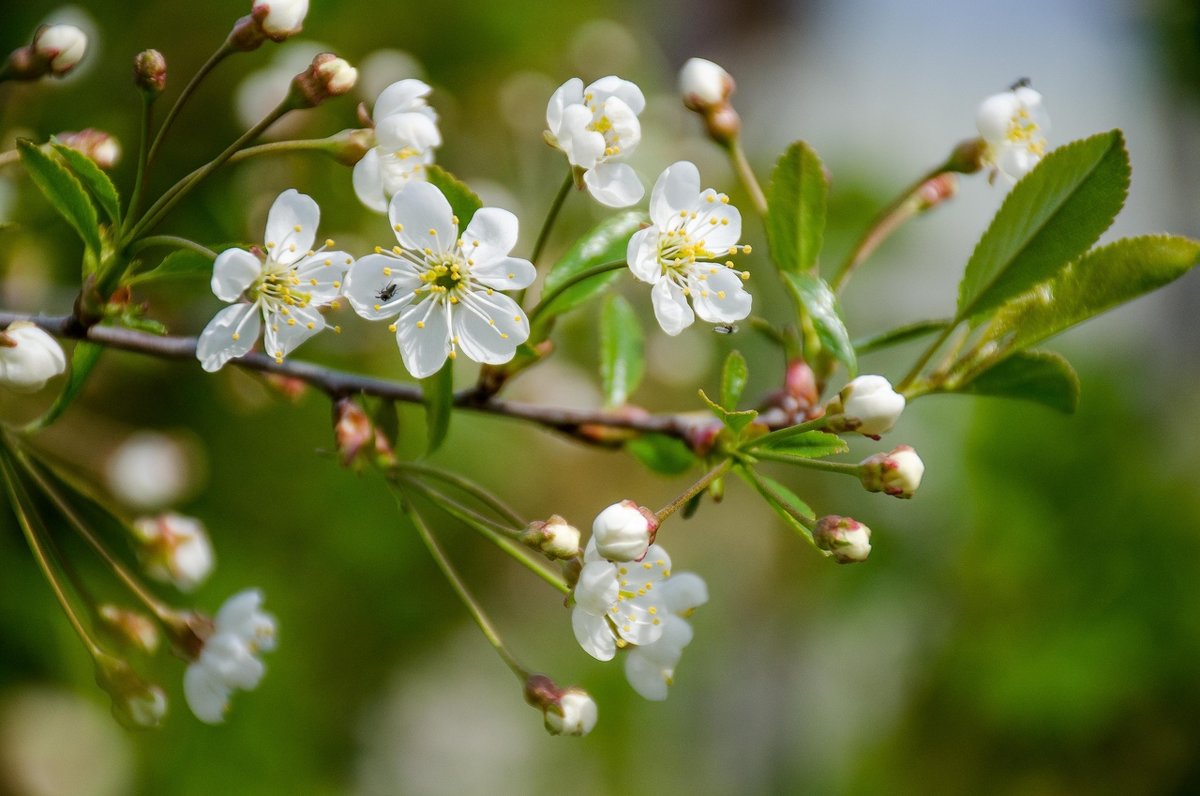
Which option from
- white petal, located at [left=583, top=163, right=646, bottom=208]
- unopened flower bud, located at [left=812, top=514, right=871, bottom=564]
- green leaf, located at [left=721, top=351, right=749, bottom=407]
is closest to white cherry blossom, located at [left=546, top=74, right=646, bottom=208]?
white petal, located at [left=583, top=163, right=646, bottom=208]

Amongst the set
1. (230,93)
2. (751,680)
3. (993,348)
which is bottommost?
(751,680)

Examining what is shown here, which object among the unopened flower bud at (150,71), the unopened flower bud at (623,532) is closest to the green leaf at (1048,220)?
the unopened flower bud at (623,532)

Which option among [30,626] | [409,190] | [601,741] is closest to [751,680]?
[601,741]

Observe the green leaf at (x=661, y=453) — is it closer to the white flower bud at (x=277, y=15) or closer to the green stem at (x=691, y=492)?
the green stem at (x=691, y=492)

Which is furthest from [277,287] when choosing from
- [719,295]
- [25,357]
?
[719,295]

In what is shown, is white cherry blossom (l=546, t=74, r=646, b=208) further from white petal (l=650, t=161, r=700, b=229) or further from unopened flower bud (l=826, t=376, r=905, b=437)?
unopened flower bud (l=826, t=376, r=905, b=437)

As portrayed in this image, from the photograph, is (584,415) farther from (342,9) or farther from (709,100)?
(342,9)
